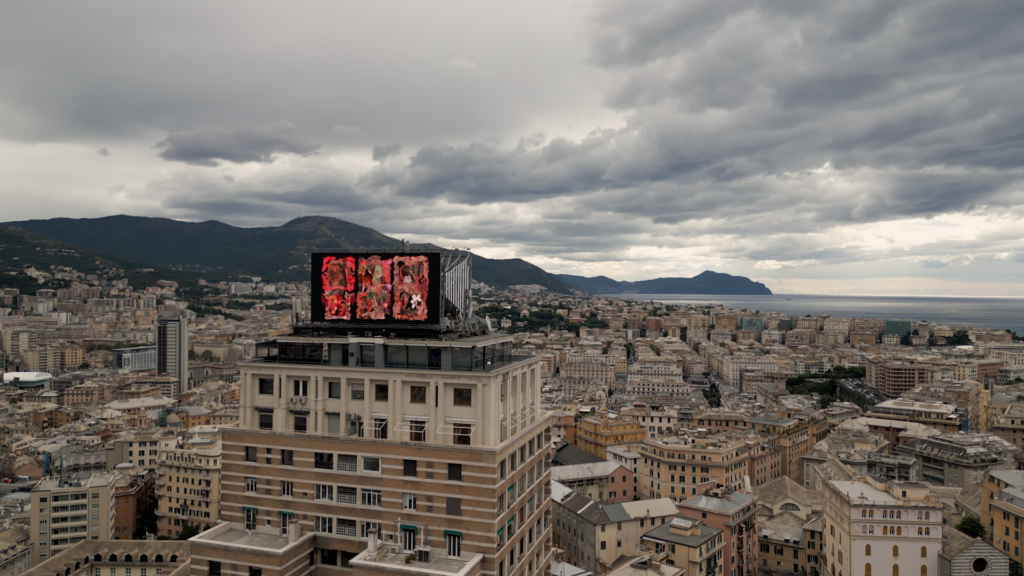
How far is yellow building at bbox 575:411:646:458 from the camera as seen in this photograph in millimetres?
89500

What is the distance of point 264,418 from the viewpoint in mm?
27750

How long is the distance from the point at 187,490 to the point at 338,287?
59502 millimetres

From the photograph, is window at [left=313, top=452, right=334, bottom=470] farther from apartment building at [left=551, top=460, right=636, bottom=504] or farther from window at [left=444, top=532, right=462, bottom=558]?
apartment building at [left=551, top=460, right=636, bottom=504]

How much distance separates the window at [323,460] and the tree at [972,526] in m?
52.8

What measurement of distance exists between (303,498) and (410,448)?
5006 millimetres

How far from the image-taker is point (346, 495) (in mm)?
25953

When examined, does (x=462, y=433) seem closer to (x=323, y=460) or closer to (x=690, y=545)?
(x=323, y=460)

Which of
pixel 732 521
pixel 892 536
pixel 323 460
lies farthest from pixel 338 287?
pixel 892 536

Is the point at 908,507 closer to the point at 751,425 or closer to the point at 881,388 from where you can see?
the point at 751,425

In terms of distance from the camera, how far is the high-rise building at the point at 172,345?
165 metres

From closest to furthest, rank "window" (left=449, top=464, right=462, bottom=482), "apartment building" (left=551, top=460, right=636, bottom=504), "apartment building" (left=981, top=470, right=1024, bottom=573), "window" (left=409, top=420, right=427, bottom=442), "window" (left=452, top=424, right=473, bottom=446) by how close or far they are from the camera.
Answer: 1. "window" (left=449, top=464, right=462, bottom=482)
2. "window" (left=452, top=424, right=473, bottom=446)
3. "window" (left=409, top=420, right=427, bottom=442)
4. "apartment building" (left=981, top=470, right=1024, bottom=573)
5. "apartment building" (left=551, top=460, right=636, bottom=504)

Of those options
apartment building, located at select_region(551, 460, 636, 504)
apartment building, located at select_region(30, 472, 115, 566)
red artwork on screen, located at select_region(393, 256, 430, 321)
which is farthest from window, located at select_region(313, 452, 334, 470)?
apartment building, located at select_region(30, 472, 115, 566)

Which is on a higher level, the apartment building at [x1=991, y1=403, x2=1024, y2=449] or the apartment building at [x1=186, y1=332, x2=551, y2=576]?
the apartment building at [x1=186, y1=332, x2=551, y2=576]

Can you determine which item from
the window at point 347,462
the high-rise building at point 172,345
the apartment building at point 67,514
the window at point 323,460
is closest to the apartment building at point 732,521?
the window at point 347,462
